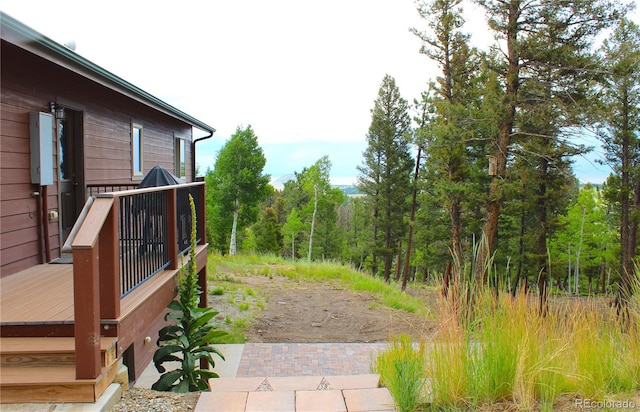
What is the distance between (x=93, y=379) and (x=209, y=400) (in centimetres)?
81

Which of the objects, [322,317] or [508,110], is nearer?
[322,317]

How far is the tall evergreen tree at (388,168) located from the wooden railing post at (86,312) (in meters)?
29.1

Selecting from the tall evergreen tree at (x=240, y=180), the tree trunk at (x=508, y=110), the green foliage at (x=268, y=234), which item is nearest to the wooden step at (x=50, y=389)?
the tree trunk at (x=508, y=110)

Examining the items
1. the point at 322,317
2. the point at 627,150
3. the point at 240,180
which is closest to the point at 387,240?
the point at 240,180

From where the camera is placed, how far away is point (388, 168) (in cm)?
3247

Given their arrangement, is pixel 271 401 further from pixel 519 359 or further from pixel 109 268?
pixel 519 359

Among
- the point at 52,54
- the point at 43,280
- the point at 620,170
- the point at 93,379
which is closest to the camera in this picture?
the point at 93,379

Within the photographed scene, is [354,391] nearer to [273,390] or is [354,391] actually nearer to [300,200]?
[273,390]

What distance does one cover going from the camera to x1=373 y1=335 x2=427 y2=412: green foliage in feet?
10.5

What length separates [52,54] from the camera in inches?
Result: 171

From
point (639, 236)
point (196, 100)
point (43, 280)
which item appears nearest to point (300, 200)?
point (196, 100)

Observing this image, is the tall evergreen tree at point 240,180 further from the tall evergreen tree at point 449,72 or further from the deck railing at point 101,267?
the deck railing at point 101,267

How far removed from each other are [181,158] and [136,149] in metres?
3.47

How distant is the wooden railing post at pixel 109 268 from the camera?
3.41 metres
